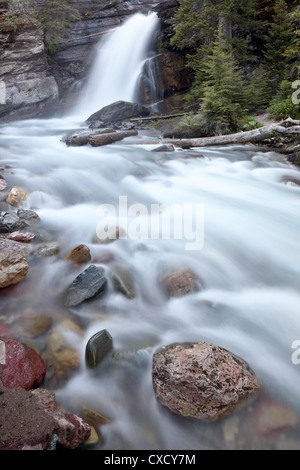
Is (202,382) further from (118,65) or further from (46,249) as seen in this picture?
(118,65)

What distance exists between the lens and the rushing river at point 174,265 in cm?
219

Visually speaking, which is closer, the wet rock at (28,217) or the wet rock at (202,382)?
the wet rock at (202,382)

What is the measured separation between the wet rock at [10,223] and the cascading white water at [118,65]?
14.7 m

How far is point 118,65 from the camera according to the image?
18.9 meters

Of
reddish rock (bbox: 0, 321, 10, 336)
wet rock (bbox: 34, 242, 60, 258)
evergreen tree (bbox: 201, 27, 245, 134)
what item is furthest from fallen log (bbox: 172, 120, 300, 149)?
reddish rock (bbox: 0, 321, 10, 336)

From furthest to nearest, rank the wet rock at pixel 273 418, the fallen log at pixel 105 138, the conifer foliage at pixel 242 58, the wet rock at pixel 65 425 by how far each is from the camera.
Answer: the conifer foliage at pixel 242 58 < the fallen log at pixel 105 138 < the wet rock at pixel 273 418 < the wet rock at pixel 65 425

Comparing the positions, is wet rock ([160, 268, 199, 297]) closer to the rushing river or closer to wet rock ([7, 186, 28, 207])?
the rushing river

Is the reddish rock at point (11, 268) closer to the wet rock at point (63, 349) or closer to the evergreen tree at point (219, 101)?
the wet rock at point (63, 349)

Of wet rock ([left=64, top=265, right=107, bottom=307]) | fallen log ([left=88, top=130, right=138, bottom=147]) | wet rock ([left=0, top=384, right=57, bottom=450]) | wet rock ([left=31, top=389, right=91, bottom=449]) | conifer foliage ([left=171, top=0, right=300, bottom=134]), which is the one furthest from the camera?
conifer foliage ([left=171, top=0, right=300, bottom=134])

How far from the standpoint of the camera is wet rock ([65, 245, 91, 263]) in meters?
3.78

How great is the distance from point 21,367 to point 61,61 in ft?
71.5

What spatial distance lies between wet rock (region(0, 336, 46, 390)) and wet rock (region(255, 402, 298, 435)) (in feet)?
5.71

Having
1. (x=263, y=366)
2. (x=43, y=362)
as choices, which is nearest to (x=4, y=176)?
(x=43, y=362)

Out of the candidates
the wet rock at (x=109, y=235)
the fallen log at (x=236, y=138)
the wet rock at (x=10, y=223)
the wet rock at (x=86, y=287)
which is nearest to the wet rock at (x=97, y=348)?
the wet rock at (x=86, y=287)
